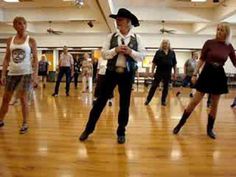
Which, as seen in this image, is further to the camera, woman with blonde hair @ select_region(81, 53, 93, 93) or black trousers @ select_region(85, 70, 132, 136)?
woman with blonde hair @ select_region(81, 53, 93, 93)

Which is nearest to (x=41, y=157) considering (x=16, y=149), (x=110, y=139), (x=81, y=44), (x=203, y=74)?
(x=16, y=149)

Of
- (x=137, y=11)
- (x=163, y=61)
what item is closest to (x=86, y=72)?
(x=137, y=11)

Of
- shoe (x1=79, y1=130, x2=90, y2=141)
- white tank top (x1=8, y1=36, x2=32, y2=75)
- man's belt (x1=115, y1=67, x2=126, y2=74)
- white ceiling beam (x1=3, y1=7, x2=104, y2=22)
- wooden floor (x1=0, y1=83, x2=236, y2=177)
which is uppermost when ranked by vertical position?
white ceiling beam (x1=3, y1=7, x2=104, y2=22)

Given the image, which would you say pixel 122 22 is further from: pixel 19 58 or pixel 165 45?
pixel 165 45

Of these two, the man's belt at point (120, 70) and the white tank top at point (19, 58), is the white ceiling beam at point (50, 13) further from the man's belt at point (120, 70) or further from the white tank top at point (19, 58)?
the man's belt at point (120, 70)

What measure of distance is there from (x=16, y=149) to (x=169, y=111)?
3582mm

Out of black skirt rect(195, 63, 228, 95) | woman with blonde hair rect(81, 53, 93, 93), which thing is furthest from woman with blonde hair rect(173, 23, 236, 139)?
woman with blonde hair rect(81, 53, 93, 93)

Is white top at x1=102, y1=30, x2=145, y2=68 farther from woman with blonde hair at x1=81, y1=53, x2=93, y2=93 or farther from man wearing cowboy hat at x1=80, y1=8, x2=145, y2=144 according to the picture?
woman with blonde hair at x1=81, y1=53, x2=93, y2=93

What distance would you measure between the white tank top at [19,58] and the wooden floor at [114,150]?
0.78m

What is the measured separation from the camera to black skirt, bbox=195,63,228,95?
372 cm

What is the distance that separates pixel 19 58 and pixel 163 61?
367cm

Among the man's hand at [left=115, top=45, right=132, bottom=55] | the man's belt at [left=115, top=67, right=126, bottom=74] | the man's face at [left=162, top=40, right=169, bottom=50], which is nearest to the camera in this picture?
the man's hand at [left=115, top=45, right=132, bottom=55]

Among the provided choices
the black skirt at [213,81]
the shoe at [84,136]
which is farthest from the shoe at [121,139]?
the black skirt at [213,81]

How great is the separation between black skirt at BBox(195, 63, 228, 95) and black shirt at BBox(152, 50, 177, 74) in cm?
305
